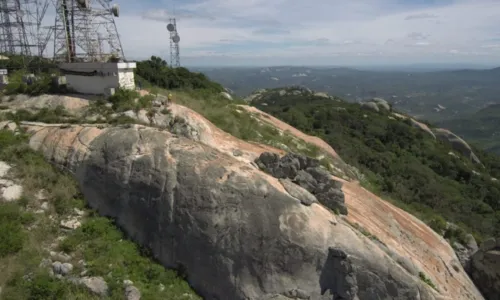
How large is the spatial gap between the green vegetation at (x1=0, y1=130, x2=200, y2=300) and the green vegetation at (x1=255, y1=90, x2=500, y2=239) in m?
16.7

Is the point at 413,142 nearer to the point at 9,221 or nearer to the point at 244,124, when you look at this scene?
the point at 244,124

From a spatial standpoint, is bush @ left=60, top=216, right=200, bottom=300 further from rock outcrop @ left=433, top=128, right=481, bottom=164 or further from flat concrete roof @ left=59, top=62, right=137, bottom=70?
rock outcrop @ left=433, top=128, right=481, bottom=164

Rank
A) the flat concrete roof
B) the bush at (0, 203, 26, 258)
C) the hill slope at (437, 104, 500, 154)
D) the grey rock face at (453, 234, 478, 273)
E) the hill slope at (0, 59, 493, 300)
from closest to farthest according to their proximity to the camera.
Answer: the bush at (0, 203, 26, 258), the hill slope at (0, 59, 493, 300), the grey rock face at (453, 234, 478, 273), the flat concrete roof, the hill slope at (437, 104, 500, 154)

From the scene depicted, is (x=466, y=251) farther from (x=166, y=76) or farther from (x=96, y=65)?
(x=166, y=76)

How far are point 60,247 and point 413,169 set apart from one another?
38589mm

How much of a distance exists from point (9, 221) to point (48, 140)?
412 centimetres

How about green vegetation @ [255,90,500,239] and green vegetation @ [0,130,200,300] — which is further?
green vegetation @ [255,90,500,239]

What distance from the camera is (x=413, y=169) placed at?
42.8 m

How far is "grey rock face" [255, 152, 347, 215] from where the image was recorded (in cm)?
1530

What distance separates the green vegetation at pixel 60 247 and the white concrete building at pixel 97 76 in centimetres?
582

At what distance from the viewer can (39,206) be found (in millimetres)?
14719

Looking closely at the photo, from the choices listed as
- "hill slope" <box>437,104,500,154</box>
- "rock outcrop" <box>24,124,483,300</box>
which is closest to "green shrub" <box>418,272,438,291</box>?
"rock outcrop" <box>24,124,483,300</box>

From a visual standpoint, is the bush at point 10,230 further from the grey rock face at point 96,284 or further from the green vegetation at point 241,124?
the green vegetation at point 241,124

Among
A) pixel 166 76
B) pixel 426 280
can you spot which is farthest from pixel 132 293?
pixel 166 76
